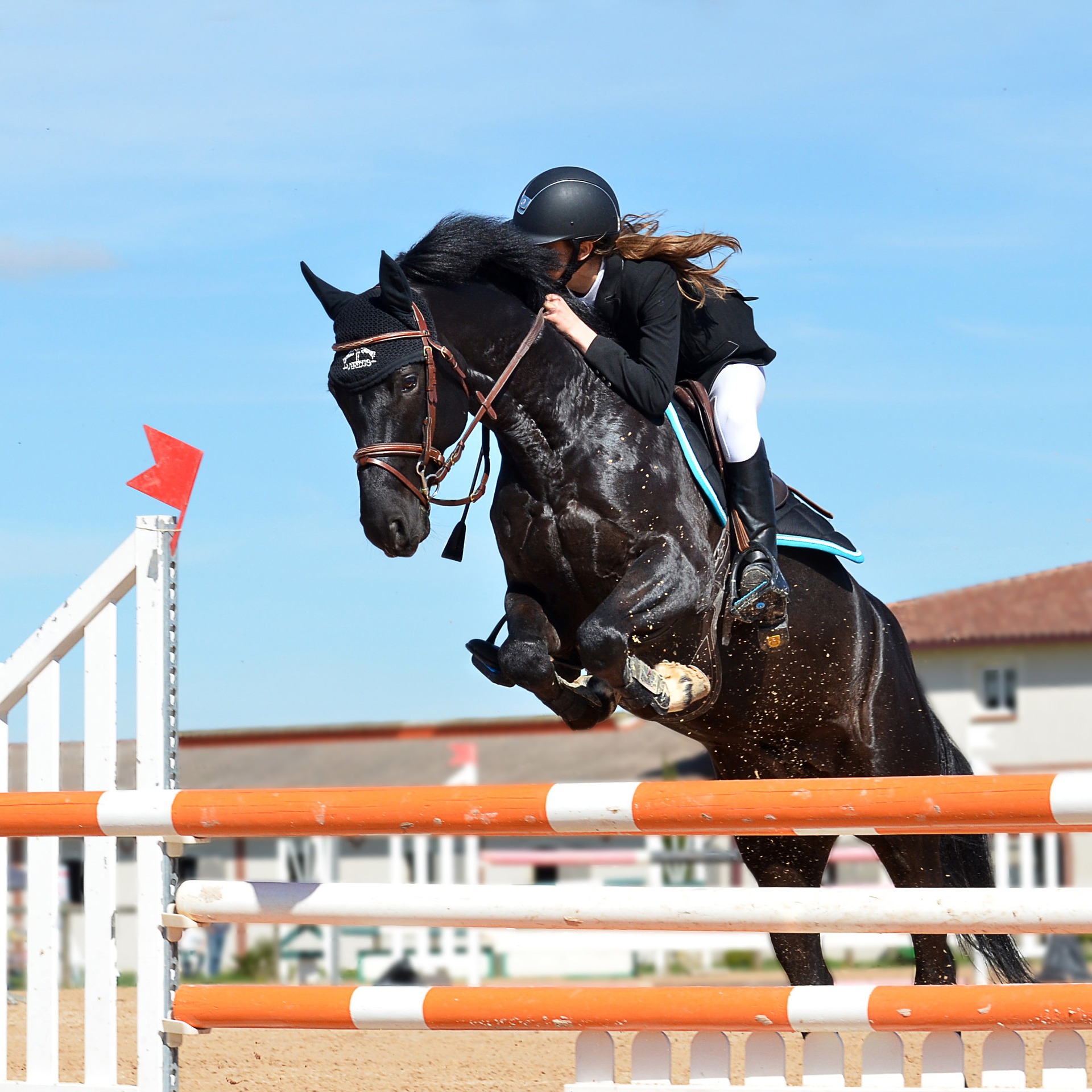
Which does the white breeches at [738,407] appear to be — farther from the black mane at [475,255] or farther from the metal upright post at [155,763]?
the metal upright post at [155,763]

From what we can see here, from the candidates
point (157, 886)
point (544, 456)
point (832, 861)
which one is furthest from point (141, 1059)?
point (832, 861)

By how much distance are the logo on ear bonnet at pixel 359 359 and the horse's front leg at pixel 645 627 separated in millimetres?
873

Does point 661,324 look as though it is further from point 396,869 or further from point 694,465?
point 396,869

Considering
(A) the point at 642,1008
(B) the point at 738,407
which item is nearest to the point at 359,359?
(B) the point at 738,407

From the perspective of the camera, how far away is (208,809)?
3.26 meters

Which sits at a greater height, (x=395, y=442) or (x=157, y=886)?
(x=395, y=442)

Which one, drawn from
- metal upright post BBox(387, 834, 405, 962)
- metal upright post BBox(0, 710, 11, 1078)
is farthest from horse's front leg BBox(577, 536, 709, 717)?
metal upright post BBox(387, 834, 405, 962)

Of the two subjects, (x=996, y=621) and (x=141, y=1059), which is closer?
(x=141, y=1059)

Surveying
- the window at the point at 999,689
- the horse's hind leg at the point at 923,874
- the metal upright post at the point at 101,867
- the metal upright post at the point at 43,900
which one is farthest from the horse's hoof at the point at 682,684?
the window at the point at 999,689

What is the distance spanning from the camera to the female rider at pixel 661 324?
4.26 meters

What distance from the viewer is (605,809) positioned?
2.96 metres

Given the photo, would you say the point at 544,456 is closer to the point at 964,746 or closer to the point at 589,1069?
the point at 589,1069

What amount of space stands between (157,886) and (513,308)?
1831 mm

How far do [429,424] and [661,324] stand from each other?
0.75 meters
